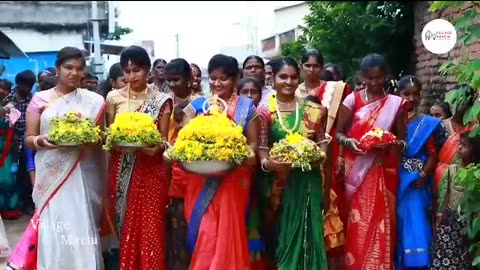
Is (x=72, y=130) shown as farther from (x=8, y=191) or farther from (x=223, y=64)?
(x=8, y=191)

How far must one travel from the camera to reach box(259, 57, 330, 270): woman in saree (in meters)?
4.81

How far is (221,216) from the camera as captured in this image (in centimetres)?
468

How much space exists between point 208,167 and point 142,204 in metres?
0.82

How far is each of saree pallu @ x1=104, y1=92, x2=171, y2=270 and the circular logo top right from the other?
124 inches

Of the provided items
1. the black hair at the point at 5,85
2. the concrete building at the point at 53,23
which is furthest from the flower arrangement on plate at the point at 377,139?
the concrete building at the point at 53,23

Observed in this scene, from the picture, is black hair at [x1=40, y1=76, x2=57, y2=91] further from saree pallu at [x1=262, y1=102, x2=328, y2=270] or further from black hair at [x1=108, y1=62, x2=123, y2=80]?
saree pallu at [x1=262, y1=102, x2=328, y2=270]

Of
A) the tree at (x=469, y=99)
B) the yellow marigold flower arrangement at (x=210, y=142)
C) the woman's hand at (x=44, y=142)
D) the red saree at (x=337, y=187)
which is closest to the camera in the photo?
the tree at (x=469, y=99)

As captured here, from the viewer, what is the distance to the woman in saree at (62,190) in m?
4.95

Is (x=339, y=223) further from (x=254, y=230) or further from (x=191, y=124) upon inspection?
(x=191, y=124)

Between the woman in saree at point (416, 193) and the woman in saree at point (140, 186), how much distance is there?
1.81m

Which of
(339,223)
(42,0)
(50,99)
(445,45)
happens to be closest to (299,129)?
(339,223)

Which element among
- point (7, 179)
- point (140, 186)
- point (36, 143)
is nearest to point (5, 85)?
point (7, 179)

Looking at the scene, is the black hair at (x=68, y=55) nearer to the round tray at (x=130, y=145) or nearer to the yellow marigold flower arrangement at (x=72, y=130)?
the yellow marigold flower arrangement at (x=72, y=130)

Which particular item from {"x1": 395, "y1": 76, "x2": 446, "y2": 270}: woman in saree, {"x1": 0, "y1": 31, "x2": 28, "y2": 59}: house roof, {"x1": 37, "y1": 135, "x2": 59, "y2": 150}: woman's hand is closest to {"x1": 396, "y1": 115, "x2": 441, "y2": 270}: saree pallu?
{"x1": 395, "y1": 76, "x2": 446, "y2": 270}: woman in saree
